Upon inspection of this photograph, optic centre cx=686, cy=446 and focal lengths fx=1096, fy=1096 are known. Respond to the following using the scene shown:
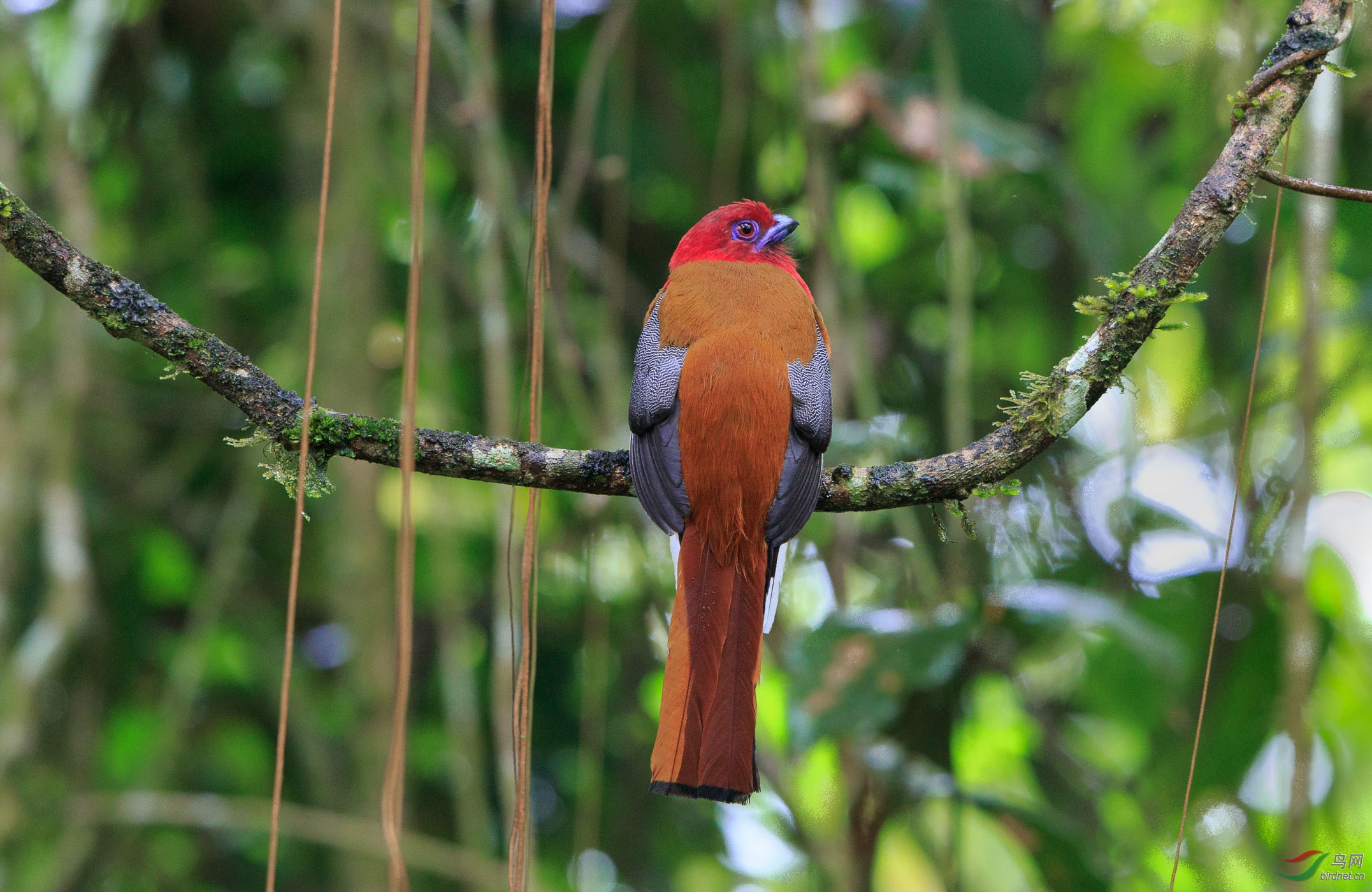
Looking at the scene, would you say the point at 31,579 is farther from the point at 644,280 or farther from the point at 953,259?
the point at 953,259

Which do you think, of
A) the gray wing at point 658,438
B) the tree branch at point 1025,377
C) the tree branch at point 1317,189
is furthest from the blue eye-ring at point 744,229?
the tree branch at point 1317,189

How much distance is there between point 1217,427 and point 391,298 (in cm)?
295

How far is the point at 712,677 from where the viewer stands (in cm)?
183

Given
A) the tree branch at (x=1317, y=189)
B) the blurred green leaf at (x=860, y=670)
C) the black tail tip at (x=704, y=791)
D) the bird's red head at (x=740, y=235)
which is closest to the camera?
the tree branch at (x=1317, y=189)

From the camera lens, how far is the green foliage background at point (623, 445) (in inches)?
119

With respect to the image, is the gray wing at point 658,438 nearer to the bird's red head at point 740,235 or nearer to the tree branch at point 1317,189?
the bird's red head at point 740,235

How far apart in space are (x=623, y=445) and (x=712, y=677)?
1313 mm

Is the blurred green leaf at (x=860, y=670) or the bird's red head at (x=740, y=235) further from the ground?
the bird's red head at (x=740, y=235)

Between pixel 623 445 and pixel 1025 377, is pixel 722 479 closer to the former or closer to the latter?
pixel 1025 377

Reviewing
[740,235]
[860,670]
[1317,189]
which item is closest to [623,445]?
[740,235]

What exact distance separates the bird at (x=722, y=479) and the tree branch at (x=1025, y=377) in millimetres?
274

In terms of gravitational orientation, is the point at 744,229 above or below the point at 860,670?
above

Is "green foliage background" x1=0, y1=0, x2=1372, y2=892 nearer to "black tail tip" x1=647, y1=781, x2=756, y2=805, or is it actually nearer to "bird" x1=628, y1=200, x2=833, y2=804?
"bird" x1=628, y1=200, x2=833, y2=804

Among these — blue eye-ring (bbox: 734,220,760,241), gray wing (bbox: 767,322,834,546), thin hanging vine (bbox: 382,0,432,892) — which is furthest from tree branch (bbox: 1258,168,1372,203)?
blue eye-ring (bbox: 734,220,760,241)
